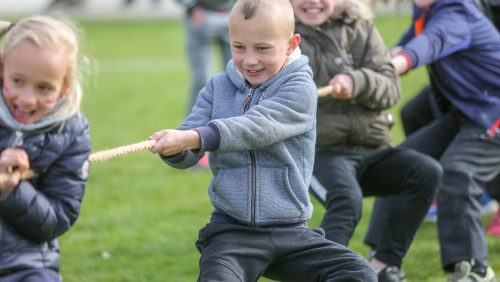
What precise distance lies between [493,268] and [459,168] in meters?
0.74

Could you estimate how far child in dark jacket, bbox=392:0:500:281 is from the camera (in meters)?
4.96

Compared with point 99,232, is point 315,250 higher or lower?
higher

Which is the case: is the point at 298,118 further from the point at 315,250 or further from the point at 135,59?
the point at 135,59

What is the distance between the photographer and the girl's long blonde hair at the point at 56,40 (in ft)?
13.1

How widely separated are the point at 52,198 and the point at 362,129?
5.31 feet

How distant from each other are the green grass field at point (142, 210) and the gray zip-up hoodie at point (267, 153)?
872 mm

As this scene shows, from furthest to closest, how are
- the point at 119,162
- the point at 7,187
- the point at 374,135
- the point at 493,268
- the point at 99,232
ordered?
the point at 119,162
the point at 99,232
the point at 493,268
the point at 374,135
the point at 7,187

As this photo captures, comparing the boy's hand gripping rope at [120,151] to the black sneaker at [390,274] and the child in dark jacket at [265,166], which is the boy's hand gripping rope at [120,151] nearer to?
the child in dark jacket at [265,166]

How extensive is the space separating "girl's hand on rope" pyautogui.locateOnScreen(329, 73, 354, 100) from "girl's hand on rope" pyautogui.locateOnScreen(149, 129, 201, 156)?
1286 millimetres

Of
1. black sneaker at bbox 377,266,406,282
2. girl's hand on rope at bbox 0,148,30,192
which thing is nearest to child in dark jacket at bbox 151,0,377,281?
girl's hand on rope at bbox 0,148,30,192

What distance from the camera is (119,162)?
356 inches

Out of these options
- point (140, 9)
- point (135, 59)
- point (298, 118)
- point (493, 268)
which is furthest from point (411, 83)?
point (140, 9)

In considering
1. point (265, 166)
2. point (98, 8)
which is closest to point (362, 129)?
point (265, 166)

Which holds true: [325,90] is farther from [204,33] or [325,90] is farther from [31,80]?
[204,33]
